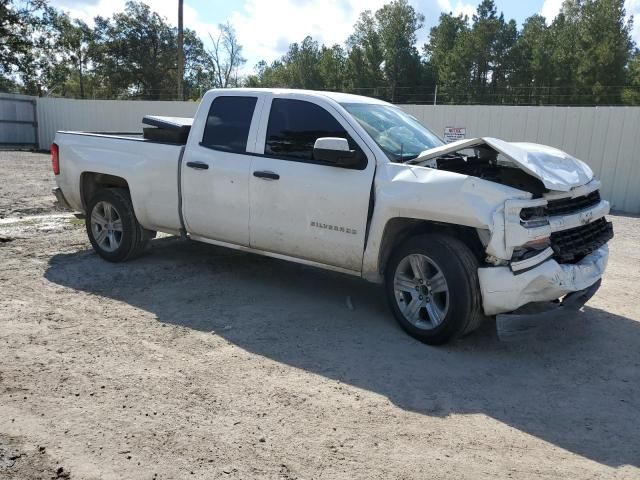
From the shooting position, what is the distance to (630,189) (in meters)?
12.5

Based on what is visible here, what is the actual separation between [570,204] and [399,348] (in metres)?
1.85

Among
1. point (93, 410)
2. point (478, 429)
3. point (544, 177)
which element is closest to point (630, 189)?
point (544, 177)

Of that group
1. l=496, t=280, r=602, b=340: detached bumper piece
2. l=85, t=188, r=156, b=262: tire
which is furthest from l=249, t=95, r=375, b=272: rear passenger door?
l=85, t=188, r=156, b=262: tire

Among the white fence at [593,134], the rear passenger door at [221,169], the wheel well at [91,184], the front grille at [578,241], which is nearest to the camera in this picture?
the front grille at [578,241]

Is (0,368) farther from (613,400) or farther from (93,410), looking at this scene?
(613,400)

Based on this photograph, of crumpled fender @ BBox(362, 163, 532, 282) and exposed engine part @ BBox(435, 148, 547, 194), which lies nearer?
crumpled fender @ BBox(362, 163, 532, 282)

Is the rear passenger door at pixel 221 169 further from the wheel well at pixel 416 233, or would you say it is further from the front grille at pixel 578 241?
the front grille at pixel 578 241

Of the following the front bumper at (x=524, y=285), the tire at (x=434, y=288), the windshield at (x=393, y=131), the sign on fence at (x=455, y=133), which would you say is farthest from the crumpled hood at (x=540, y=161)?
the sign on fence at (x=455, y=133)

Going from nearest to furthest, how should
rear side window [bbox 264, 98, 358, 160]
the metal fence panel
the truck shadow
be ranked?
the truck shadow < rear side window [bbox 264, 98, 358, 160] < the metal fence panel

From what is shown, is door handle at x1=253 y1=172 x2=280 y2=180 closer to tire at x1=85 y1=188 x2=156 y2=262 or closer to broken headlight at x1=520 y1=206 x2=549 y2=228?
tire at x1=85 y1=188 x2=156 y2=262

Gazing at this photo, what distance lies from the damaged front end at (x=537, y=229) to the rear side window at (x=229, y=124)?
1.92 metres

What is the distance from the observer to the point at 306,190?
5168 millimetres

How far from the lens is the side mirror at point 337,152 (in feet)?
15.8

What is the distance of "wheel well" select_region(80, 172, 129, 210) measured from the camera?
22.9 ft
